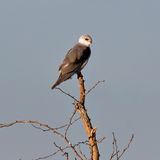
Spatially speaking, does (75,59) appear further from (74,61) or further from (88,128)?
(88,128)

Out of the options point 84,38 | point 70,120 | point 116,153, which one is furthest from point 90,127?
point 84,38

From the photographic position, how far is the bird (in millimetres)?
15098

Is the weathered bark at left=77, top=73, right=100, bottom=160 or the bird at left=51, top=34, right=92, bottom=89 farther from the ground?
the bird at left=51, top=34, right=92, bottom=89

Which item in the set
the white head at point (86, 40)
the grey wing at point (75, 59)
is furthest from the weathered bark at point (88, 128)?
the white head at point (86, 40)

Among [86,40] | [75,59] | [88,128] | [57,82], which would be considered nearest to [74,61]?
[75,59]

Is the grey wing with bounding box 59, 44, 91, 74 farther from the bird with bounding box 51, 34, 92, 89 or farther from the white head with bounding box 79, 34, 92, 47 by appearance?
the white head with bounding box 79, 34, 92, 47

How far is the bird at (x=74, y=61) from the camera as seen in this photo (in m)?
15.1

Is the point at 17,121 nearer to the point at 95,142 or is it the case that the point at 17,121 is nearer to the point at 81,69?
the point at 95,142

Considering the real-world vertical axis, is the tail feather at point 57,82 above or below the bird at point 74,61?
below

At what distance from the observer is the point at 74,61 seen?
15.7 meters

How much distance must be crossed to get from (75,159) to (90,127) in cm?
92

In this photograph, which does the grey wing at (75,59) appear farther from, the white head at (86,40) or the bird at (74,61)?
the white head at (86,40)

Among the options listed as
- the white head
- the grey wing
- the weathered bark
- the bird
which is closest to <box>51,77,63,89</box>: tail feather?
the bird

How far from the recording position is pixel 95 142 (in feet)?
26.1
